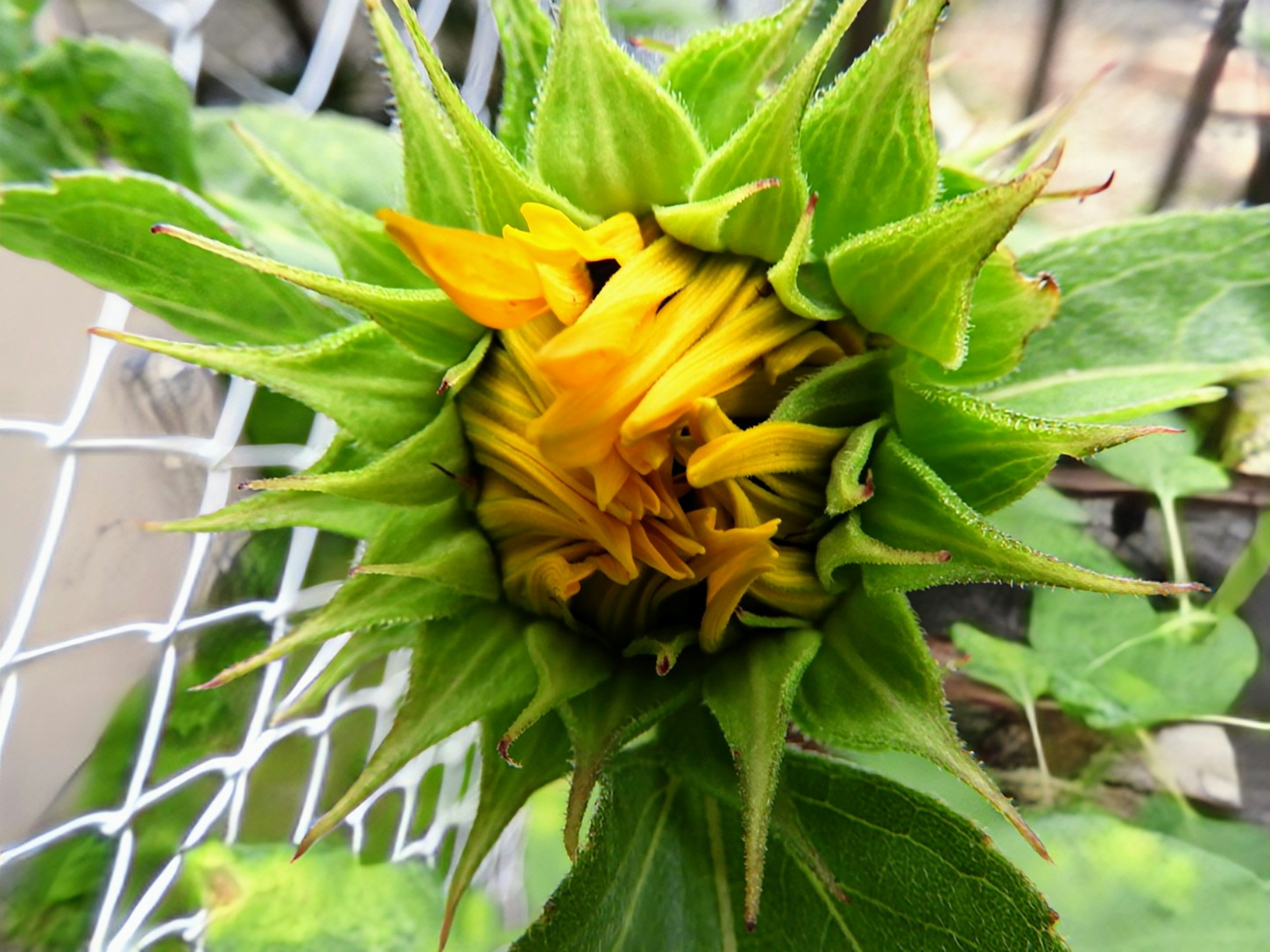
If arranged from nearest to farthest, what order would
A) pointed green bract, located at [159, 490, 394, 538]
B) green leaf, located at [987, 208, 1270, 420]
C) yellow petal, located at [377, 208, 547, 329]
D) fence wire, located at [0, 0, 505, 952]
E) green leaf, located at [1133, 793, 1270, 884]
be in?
yellow petal, located at [377, 208, 547, 329]
pointed green bract, located at [159, 490, 394, 538]
green leaf, located at [987, 208, 1270, 420]
fence wire, located at [0, 0, 505, 952]
green leaf, located at [1133, 793, 1270, 884]

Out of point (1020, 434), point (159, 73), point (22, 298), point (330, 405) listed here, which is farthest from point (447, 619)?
point (22, 298)

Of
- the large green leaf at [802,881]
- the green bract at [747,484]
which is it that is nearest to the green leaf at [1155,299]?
the green bract at [747,484]

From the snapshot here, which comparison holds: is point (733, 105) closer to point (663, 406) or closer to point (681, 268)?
point (681, 268)

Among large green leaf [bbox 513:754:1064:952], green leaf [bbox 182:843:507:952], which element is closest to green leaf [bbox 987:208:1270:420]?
large green leaf [bbox 513:754:1064:952]

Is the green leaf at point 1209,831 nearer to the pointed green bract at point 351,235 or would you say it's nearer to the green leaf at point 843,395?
the green leaf at point 843,395

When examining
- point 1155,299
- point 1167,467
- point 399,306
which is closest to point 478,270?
point 399,306

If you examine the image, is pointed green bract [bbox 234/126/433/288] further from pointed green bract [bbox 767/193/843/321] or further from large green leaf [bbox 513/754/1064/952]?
large green leaf [bbox 513/754/1064/952]

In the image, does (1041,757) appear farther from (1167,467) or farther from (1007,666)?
(1167,467)
